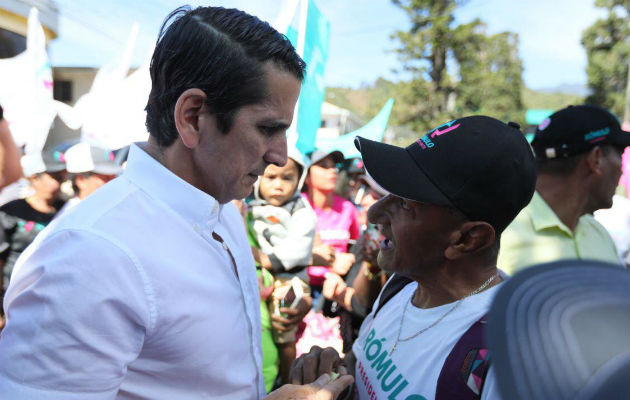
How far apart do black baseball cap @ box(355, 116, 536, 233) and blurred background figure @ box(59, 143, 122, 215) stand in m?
3.37

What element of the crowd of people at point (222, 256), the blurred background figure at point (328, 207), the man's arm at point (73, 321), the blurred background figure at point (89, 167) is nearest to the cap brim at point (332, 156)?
the blurred background figure at point (328, 207)

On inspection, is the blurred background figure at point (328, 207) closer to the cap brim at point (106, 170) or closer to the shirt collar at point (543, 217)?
the cap brim at point (106, 170)

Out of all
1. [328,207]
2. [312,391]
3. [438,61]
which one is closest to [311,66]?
[328,207]

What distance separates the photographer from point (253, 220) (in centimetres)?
326

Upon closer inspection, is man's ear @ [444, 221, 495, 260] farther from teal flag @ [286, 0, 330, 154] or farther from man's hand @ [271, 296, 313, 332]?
teal flag @ [286, 0, 330, 154]

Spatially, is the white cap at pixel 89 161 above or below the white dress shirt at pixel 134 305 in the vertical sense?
below

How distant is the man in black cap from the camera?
1.10m

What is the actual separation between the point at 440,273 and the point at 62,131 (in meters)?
19.1

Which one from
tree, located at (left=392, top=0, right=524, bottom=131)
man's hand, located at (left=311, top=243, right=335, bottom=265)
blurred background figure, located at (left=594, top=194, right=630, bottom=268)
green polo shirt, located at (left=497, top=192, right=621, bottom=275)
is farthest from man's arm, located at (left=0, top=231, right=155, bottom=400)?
tree, located at (left=392, top=0, right=524, bottom=131)

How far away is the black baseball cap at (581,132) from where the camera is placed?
84.9 inches

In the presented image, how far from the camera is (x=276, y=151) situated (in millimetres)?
1251

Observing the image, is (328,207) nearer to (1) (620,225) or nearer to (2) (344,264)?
(2) (344,264)

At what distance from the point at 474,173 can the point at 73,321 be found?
0.95 meters

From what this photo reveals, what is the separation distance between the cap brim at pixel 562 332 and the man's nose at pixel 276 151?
90 centimetres
